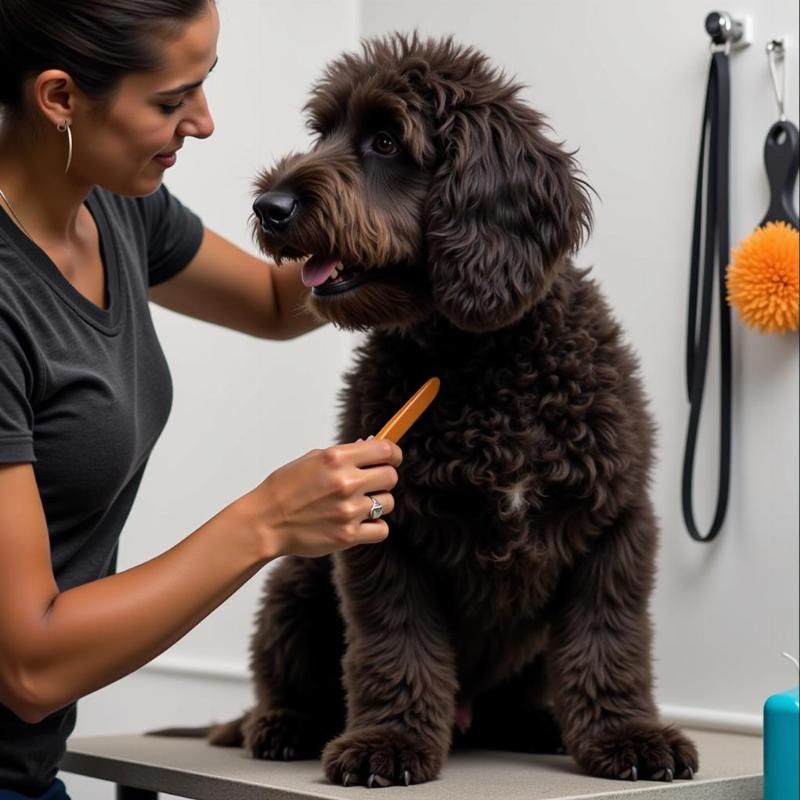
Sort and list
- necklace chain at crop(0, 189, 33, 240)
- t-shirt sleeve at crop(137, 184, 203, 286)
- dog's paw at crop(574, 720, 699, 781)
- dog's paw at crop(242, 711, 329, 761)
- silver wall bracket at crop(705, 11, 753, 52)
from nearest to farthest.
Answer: dog's paw at crop(574, 720, 699, 781) < necklace chain at crop(0, 189, 33, 240) < dog's paw at crop(242, 711, 329, 761) < t-shirt sleeve at crop(137, 184, 203, 286) < silver wall bracket at crop(705, 11, 753, 52)

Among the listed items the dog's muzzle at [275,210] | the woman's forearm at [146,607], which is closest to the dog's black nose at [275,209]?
the dog's muzzle at [275,210]

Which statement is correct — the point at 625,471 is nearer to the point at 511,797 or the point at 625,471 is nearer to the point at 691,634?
the point at 511,797

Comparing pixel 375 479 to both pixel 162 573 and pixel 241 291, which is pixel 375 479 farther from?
pixel 241 291

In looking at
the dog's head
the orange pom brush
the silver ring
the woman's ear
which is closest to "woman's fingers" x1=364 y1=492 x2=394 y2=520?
the silver ring

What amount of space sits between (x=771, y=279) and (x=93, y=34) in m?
1.02

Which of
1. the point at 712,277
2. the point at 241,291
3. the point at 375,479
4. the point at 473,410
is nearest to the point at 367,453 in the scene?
the point at 375,479

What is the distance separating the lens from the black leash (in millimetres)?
1935

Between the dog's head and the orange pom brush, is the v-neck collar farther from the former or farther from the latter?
the orange pom brush

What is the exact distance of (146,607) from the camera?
4.02 ft

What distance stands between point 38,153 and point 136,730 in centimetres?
157

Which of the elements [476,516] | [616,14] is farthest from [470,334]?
[616,14]

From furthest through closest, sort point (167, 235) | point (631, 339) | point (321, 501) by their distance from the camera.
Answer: point (631, 339) < point (167, 235) < point (321, 501)

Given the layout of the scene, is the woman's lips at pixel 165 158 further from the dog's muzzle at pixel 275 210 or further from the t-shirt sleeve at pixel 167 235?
the t-shirt sleeve at pixel 167 235

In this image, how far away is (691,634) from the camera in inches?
80.5
